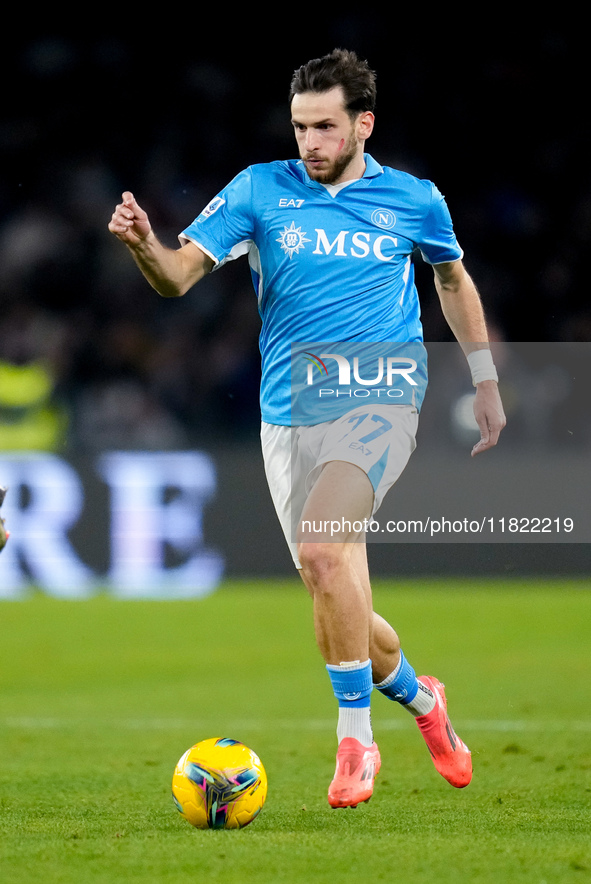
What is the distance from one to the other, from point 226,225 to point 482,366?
1064 millimetres

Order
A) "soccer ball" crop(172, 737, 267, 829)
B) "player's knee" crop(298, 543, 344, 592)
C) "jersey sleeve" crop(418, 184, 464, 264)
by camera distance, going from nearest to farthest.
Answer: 1. "soccer ball" crop(172, 737, 267, 829)
2. "player's knee" crop(298, 543, 344, 592)
3. "jersey sleeve" crop(418, 184, 464, 264)

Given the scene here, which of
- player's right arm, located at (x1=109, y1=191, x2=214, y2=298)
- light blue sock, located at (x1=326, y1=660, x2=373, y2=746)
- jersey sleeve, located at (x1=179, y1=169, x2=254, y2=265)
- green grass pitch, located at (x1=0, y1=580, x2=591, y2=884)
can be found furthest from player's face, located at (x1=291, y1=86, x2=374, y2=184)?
green grass pitch, located at (x1=0, y1=580, x2=591, y2=884)

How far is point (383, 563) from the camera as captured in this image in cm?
1177

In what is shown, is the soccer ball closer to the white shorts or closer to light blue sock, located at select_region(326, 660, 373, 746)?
light blue sock, located at select_region(326, 660, 373, 746)

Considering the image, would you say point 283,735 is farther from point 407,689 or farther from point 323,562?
point 323,562

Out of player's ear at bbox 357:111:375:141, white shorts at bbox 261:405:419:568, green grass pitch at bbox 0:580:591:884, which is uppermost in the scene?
player's ear at bbox 357:111:375:141

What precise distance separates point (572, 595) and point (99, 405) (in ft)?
15.6

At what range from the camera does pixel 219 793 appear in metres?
3.86

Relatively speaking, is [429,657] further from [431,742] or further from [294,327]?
[294,327]

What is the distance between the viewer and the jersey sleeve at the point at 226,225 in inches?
171

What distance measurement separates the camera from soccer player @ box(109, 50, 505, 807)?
4.13 metres

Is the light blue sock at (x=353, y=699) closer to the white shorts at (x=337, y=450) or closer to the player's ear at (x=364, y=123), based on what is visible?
the white shorts at (x=337, y=450)

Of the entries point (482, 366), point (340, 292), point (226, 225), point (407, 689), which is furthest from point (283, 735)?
point (226, 225)

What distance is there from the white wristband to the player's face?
2.68 feet
